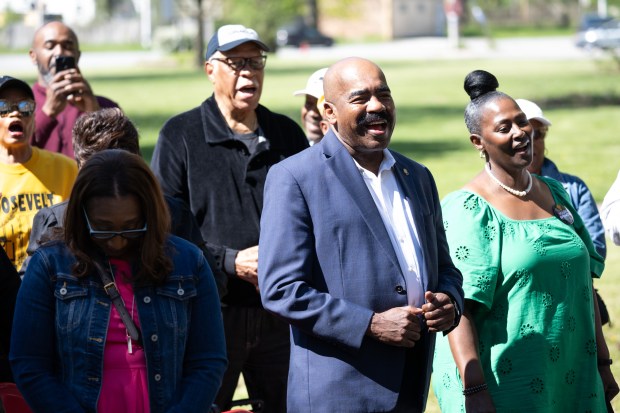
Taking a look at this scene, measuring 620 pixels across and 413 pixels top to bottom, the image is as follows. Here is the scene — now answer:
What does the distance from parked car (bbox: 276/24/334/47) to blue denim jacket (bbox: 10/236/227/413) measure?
69424 mm

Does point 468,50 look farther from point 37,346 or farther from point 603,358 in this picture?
point 37,346

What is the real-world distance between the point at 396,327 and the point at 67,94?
12.3 feet

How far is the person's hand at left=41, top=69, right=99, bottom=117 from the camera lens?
7.12 metres

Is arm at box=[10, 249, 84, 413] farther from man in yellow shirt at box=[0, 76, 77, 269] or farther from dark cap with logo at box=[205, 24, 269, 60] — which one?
dark cap with logo at box=[205, 24, 269, 60]

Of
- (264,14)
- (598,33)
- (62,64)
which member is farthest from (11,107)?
(264,14)

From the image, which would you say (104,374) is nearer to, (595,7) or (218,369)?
(218,369)

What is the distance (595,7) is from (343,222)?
317 feet

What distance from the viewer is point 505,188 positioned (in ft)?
16.3

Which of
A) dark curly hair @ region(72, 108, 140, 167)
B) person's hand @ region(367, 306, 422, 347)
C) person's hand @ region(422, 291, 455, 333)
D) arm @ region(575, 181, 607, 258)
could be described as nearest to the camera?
person's hand @ region(367, 306, 422, 347)

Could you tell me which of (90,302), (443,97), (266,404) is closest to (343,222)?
(90,302)

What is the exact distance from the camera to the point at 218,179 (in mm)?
5625

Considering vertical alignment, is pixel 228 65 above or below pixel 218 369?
above

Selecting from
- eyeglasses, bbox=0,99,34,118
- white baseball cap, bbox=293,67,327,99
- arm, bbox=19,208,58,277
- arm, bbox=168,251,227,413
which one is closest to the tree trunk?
white baseball cap, bbox=293,67,327,99

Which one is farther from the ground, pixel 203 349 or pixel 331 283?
pixel 331 283
